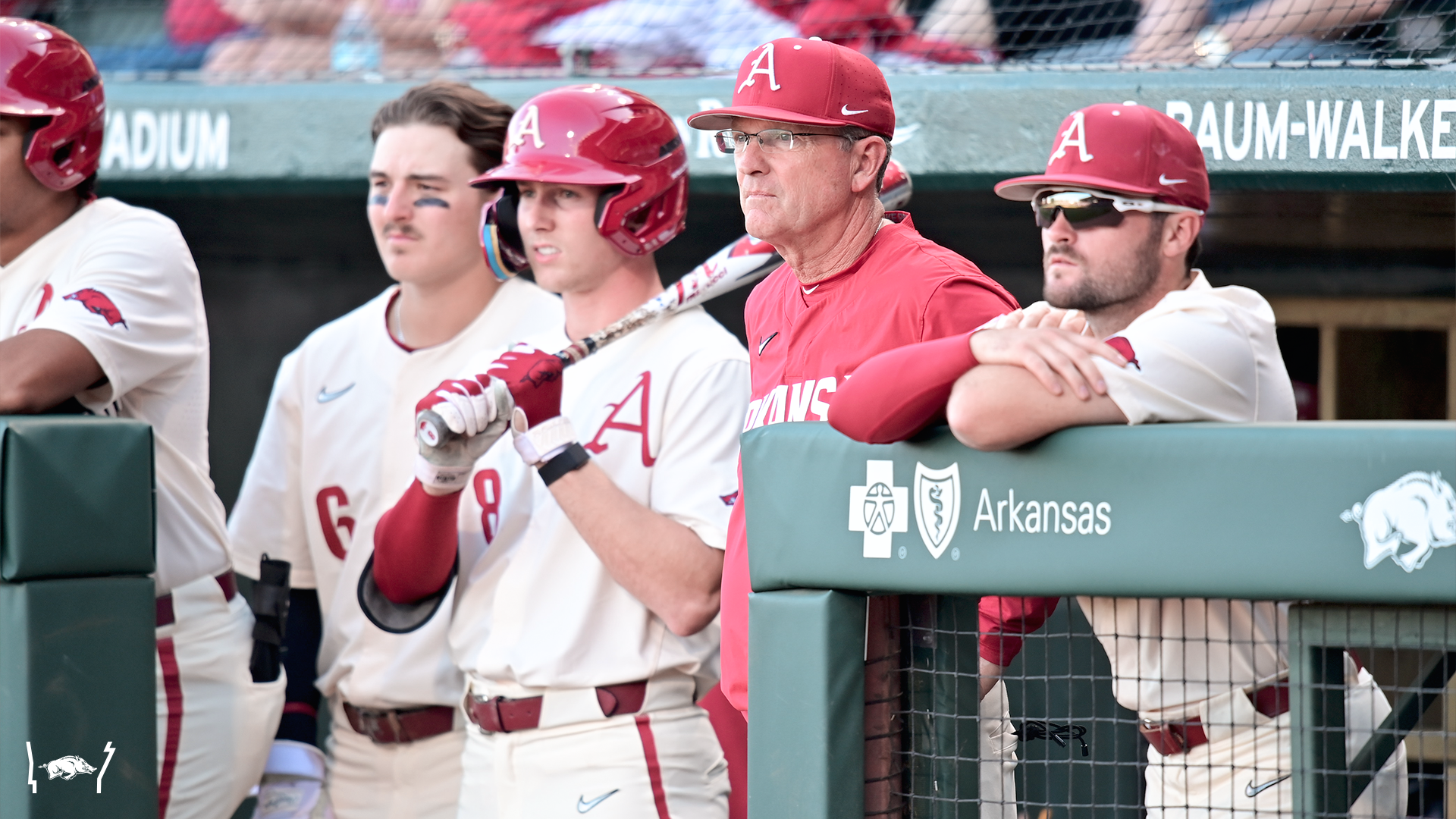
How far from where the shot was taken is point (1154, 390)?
1413mm

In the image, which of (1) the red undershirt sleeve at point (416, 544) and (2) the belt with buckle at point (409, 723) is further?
(2) the belt with buckle at point (409, 723)

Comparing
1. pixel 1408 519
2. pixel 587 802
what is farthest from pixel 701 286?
pixel 1408 519

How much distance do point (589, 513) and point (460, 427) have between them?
219 millimetres

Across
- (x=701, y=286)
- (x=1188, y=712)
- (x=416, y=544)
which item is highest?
(x=701, y=286)

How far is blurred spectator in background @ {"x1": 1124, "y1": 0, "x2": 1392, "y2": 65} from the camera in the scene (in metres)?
2.87

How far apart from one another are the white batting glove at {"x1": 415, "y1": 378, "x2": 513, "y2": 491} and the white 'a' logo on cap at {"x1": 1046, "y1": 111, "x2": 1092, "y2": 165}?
2.74 feet

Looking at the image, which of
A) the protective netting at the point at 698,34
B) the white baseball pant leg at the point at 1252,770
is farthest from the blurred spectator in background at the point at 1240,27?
the white baseball pant leg at the point at 1252,770

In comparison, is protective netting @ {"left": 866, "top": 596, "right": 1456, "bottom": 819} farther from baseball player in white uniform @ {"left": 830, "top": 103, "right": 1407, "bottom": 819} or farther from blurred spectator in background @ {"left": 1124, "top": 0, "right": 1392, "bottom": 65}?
blurred spectator in background @ {"left": 1124, "top": 0, "right": 1392, "bottom": 65}

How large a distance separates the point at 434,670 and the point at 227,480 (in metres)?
2.05

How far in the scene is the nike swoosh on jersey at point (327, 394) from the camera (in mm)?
2723

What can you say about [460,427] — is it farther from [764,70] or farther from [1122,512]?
[1122,512]

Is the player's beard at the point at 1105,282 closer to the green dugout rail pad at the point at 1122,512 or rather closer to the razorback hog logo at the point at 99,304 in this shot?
the green dugout rail pad at the point at 1122,512

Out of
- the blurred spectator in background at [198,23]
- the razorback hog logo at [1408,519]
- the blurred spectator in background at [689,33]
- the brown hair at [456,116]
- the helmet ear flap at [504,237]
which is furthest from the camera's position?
the blurred spectator in background at [198,23]

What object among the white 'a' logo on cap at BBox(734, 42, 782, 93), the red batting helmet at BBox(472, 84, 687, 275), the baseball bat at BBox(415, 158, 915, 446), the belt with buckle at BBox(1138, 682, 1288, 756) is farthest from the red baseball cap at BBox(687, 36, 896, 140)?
the belt with buckle at BBox(1138, 682, 1288, 756)
